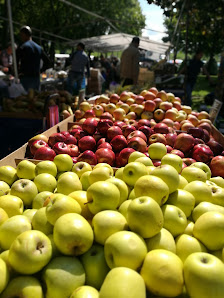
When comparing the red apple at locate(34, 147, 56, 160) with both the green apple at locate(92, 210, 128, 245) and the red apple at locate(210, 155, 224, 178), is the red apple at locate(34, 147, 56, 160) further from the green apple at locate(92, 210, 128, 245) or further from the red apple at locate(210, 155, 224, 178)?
the red apple at locate(210, 155, 224, 178)

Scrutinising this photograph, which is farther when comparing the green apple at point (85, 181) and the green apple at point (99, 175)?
the green apple at point (85, 181)

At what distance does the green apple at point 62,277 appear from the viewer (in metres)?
1.22

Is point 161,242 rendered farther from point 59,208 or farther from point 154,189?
point 59,208

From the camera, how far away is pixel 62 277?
123cm

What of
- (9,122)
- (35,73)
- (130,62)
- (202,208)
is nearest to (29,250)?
(202,208)

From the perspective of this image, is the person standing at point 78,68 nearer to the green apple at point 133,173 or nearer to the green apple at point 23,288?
the green apple at point 133,173

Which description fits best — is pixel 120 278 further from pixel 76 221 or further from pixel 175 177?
pixel 175 177

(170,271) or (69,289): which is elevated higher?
(170,271)

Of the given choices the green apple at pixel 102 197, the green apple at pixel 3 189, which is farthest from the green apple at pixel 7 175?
the green apple at pixel 102 197

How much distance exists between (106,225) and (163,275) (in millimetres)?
379

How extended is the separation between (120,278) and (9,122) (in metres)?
4.14

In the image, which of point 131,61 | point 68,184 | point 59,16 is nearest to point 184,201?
point 68,184

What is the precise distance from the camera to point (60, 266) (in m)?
1.27

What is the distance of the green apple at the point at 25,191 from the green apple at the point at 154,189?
2.77 ft
